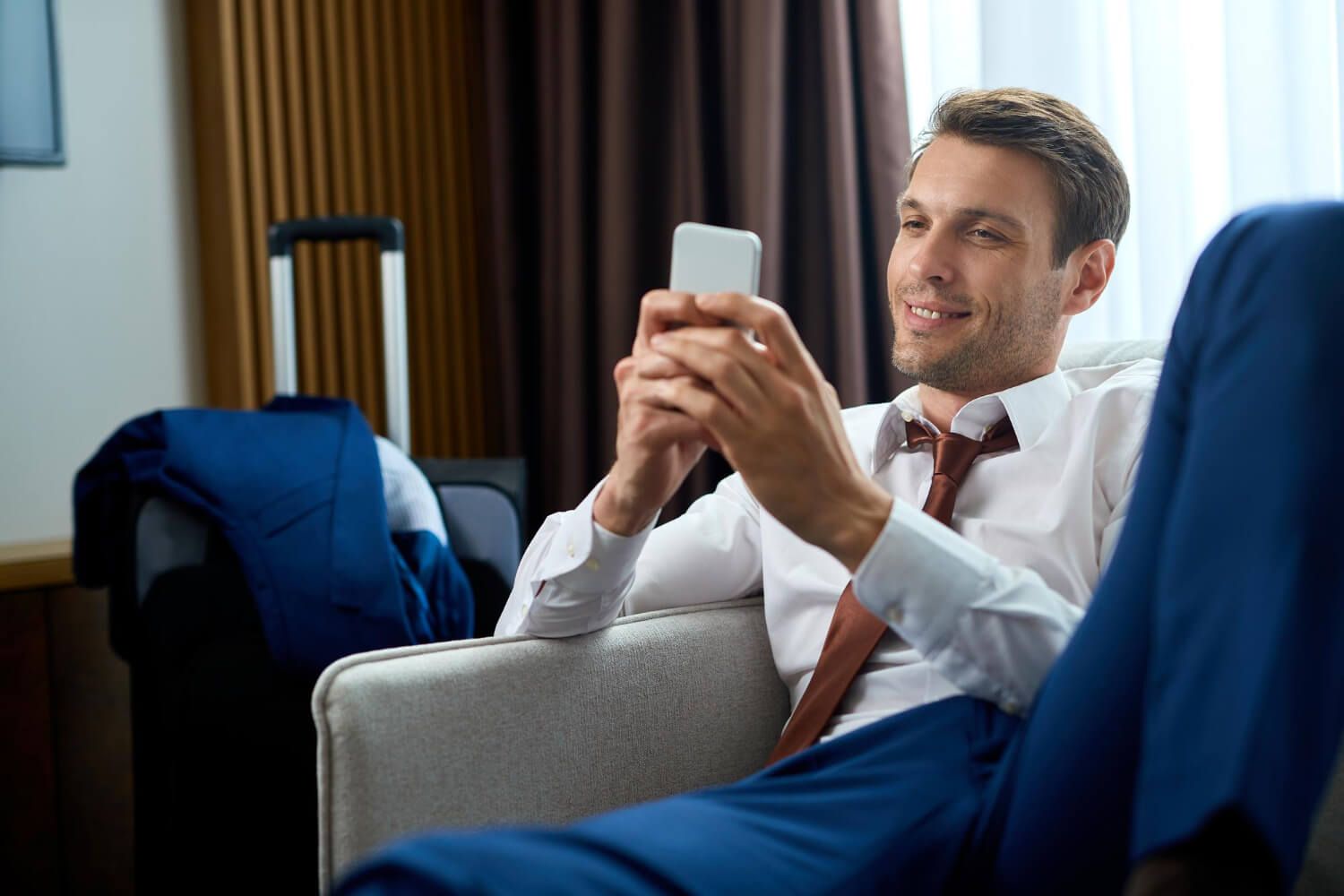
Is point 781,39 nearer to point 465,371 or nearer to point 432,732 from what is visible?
point 465,371

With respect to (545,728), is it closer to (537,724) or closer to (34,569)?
(537,724)

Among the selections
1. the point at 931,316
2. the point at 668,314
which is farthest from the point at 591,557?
the point at 931,316

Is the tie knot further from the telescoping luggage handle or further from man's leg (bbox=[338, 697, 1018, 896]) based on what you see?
the telescoping luggage handle

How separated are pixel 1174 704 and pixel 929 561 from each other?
279 millimetres

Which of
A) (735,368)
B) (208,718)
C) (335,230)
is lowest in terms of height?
(208,718)

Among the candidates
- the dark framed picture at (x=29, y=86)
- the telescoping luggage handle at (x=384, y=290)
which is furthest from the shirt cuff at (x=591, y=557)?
the dark framed picture at (x=29, y=86)

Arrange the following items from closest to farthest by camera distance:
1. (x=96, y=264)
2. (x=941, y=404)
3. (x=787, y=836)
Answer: (x=787, y=836)
(x=941, y=404)
(x=96, y=264)

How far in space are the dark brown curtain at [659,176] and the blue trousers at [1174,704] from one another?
4.36 ft

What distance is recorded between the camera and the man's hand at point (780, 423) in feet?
3.09

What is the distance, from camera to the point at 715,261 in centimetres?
101

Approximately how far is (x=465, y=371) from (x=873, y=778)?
2244mm

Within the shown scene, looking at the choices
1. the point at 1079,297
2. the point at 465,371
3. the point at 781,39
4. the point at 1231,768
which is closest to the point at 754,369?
the point at 1231,768

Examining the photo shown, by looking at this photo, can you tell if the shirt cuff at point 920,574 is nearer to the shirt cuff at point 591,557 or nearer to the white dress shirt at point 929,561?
the white dress shirt at point 929,561

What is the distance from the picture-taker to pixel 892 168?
7.00 ft
